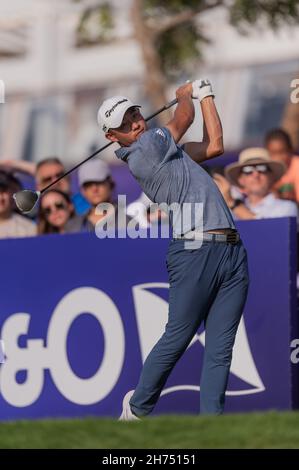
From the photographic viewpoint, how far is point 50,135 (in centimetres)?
2706

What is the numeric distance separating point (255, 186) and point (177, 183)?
3029 millimetres

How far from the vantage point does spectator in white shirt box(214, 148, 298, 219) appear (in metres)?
9.82

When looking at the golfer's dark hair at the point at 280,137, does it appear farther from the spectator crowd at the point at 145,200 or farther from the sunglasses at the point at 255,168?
the sunglasses at the point at 255,168

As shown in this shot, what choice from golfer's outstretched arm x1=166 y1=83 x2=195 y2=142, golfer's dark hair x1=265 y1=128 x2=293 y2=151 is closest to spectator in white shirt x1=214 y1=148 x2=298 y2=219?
golfer's dark hair x1=265 y1=128 x2=293 y2=151

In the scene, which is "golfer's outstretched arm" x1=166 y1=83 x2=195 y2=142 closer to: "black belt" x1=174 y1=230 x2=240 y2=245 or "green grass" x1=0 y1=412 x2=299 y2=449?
"black belt" x1=174 y1=230 x2=240 y2=245

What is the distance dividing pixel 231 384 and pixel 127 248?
1158 mm

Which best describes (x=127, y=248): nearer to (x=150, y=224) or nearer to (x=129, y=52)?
(x=150, y=224)

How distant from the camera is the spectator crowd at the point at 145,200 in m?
9.98

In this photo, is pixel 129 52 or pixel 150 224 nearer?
pixel 150 224

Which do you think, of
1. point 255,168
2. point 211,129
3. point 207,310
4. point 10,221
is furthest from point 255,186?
point 207,310

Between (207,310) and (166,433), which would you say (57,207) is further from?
(166,433)

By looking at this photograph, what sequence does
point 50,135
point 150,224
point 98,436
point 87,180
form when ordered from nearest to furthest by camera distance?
1. point 98,436
2. point 150,224
3. point 87,180
4. point 50,135
